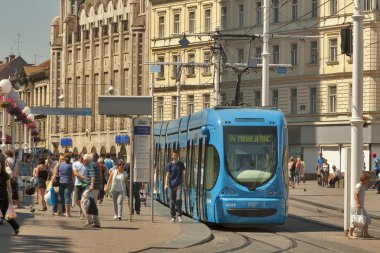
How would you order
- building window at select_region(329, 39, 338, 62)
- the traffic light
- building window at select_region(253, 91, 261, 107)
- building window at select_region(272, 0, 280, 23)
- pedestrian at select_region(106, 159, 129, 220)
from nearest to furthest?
the traffic light, pedestrian at select_region(106, 159, 129, 220), building window at select_region(329, 39, 338, 62), building window at select_region(272, 0, 280, 23), building window at select_region(253, 91, 261, 107)

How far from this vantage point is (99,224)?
89.9ft

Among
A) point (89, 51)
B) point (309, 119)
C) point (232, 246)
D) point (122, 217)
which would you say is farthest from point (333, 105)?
point (232, 246)

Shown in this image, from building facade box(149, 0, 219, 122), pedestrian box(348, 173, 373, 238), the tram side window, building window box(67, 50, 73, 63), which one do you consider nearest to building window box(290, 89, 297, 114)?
building facade box(149, 0, 219, 122)

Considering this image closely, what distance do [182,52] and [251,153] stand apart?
237 ft

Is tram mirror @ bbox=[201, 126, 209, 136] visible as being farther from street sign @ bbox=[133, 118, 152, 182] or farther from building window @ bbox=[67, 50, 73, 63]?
building window @ bbox=[67, 50, 73, 63]

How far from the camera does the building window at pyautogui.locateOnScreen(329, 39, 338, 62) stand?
84188 mm

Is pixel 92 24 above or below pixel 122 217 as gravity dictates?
above

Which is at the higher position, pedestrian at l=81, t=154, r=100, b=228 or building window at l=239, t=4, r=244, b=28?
building window at l=239, t=4, r=244, b=28

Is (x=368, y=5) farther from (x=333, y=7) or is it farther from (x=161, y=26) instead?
(x=161, y=26)

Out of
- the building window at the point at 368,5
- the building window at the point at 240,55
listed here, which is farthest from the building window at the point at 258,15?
the building window at the point at 368,5

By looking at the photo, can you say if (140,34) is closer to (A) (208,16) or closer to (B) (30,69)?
(A) (208,16)

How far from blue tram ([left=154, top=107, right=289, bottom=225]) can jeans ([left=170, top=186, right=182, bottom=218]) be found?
64 cm

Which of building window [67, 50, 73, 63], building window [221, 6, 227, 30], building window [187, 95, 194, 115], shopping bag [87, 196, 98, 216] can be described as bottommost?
shopping bag [87, 196, 98, 216]

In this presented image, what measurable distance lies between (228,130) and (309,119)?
56996 millimetres
